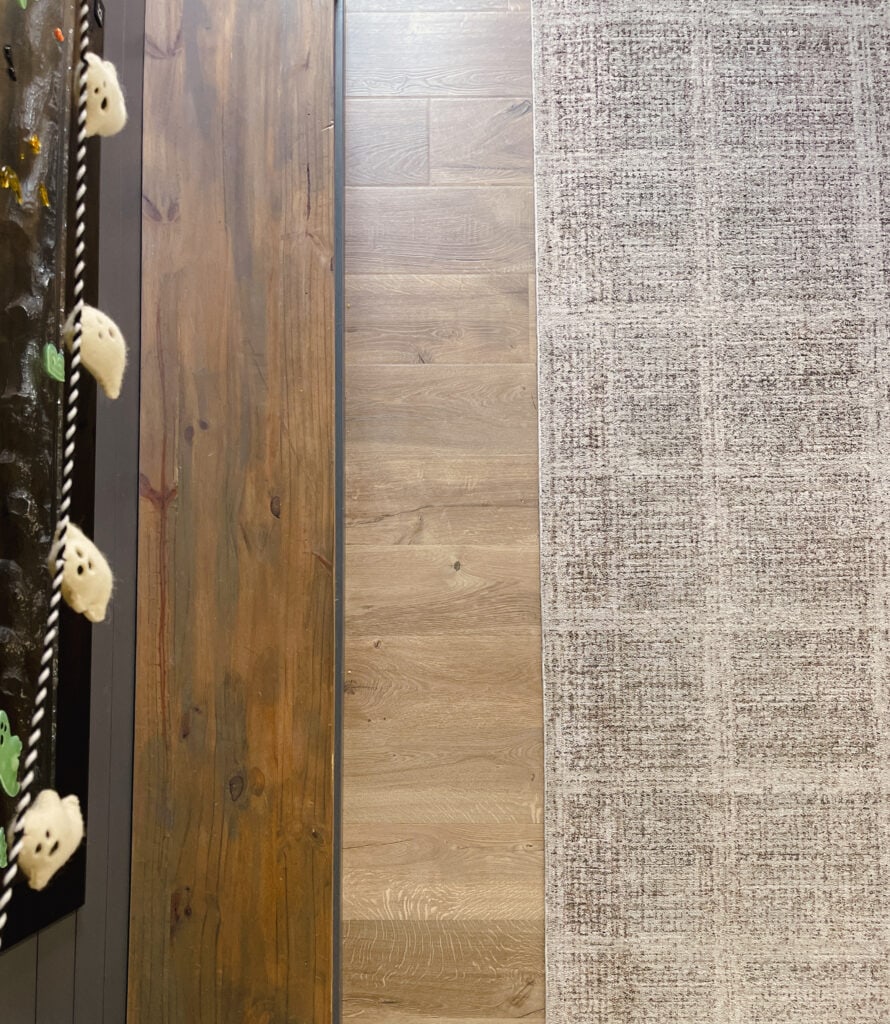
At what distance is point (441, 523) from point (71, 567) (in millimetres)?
827

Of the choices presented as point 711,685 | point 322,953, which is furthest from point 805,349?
point 322,953

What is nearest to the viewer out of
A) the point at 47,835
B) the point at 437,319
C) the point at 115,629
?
the point at 47,835

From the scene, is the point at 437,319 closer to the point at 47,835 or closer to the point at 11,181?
the point at 11,181

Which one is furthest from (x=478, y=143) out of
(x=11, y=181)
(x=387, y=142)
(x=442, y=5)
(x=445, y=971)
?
(x=445, y=971)

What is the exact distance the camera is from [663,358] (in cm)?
157

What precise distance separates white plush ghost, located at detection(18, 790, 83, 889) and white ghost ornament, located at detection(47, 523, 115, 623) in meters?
0.17

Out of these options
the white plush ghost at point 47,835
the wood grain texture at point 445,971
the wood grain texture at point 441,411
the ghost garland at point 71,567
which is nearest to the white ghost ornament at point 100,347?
the ghost garland at point 71,567

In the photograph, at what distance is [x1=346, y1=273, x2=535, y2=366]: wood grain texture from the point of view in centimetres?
158

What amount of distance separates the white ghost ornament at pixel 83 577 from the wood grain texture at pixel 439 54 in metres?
1.16

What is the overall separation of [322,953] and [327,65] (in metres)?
1.34

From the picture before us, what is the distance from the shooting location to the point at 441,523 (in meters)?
1.55

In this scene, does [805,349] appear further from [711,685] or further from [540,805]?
[540,805]

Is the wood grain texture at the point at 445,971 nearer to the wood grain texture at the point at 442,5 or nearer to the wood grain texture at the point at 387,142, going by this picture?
the wood grain texture at the point at 387,142

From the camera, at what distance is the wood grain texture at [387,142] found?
160 centimetres
